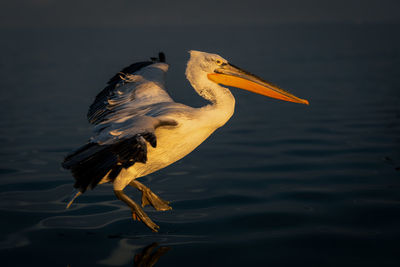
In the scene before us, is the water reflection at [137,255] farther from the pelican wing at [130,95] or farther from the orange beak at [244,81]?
the orange beak at [244,81]

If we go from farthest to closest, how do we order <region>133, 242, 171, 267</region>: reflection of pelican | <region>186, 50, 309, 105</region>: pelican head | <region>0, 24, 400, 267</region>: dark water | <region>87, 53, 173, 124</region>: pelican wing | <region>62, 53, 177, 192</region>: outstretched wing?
1. <region>87, 53, 173, 124</region>: pelican wing
2. <region>186, 50, 309, 105</region>: pelican head
3. <region>0, 24, 400, 267</region>: dark water
4. <region>133, 242, 171, 267</region>: reflection of pelican
5. <region>62, 53, 177, 192</region>: outstretched wing

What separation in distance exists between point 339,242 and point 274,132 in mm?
5258

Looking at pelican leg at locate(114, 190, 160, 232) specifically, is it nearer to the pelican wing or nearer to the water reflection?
the water reflection

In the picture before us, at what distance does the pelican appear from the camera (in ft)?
12.4

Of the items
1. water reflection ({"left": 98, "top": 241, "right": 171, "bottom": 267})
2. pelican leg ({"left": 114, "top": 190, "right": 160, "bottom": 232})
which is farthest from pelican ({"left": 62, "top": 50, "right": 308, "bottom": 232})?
water reflection ({"left": 98, "top": 241, "right": 171, "bottom": 267})

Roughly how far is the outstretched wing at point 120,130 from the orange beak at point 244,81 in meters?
0.65

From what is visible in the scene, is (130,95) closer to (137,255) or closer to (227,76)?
(227,76)

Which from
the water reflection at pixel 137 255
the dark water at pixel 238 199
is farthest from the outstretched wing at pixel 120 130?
the dark water at pixel 238 199

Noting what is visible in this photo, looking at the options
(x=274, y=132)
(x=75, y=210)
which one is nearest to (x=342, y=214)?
(x=75, y=210)

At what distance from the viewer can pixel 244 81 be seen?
16.5 ft

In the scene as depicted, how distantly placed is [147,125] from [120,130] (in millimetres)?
288

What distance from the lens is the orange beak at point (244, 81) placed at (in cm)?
497

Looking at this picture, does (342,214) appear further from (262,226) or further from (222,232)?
(222,232)

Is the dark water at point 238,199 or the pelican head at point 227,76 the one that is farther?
the pelican head at point 227,76
